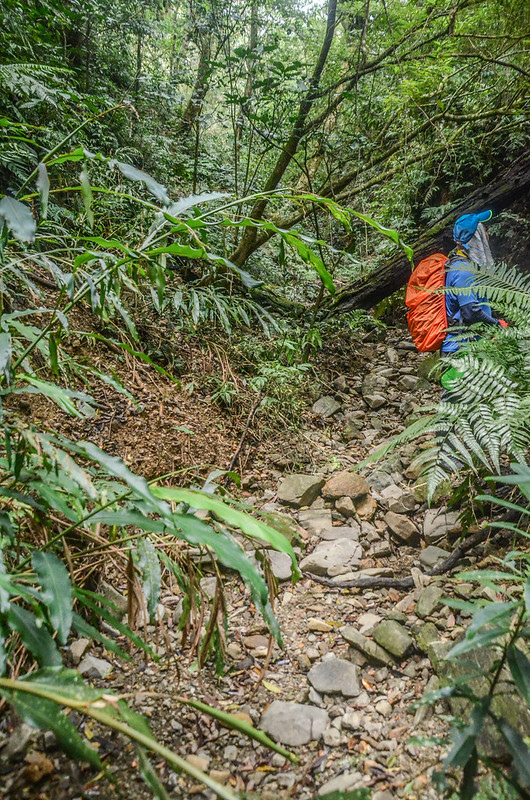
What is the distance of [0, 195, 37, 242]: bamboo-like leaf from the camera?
2.52ft

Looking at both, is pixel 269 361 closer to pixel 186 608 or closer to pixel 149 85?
pixel 186 608

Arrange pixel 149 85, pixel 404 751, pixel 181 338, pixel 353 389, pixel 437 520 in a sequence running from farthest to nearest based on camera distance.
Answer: pixel 149 85 < pixel 353 389 < pixel 181 338 < pixel 437 520 < pixel 404 751

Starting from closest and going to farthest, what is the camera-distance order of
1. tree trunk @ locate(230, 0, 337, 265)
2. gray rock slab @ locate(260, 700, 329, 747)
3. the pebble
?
gray rock slab @ locate(260, 700, 329, 747) < the pebble < tree trunk @ locate(230, 0, 337, 265)

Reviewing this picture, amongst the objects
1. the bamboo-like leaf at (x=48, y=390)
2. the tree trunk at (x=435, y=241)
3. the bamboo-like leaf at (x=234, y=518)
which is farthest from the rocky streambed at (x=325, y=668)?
the tree trunk at (x=435, y=241)

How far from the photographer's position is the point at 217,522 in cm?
104

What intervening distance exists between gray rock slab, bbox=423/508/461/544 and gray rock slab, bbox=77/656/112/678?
150cm

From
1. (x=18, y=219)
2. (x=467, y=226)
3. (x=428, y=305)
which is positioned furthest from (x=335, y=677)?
(x=467, y=226)

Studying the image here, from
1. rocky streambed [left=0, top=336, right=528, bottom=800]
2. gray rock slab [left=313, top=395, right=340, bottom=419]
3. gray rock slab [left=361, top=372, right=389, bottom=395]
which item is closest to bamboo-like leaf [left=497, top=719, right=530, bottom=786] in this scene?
rocky streambed [left=0, top=336, right=528, bottom=800]

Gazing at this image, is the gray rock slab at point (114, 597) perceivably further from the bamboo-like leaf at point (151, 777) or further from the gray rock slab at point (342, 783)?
Answer: the bamboo-like leaf at point (151, 777)

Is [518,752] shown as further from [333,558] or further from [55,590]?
[333,558]

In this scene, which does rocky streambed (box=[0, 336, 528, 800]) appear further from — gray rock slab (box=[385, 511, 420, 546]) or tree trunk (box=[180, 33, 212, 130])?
tree trunk (box=[180, 33, 212, 130])

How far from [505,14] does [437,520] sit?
194 inches

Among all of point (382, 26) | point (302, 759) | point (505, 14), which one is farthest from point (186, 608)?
point (505, 14)

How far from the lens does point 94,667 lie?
1.30 meters
